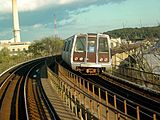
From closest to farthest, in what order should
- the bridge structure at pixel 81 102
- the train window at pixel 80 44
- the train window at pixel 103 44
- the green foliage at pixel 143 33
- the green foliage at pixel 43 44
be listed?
1. the bridge structure at pixel 81 102
2. the train window at pixel 103 44
3. the train window at pixel 80 44
4. the green foliage at pixel 143 33
5. the green foliage at pixel 43 44

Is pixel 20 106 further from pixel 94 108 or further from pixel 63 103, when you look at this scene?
pixel 94 108

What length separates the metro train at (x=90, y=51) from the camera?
29109 mm

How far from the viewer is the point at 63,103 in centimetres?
2056

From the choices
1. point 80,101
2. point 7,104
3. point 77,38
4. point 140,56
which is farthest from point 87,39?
point 80,101

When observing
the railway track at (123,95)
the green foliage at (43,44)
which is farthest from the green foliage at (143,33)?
the green foliage at (43,44)

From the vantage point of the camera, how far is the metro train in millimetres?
29109

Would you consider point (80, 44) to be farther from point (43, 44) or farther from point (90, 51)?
point (43, 44)

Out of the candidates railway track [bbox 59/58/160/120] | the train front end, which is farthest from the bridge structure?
the train front end

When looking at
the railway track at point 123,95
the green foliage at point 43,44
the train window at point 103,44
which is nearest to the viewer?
the railway track at point 123,95

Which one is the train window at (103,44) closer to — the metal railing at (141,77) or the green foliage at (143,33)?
the metal railing at (141,77)

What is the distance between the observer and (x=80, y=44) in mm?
29375

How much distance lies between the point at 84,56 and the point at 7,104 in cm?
687

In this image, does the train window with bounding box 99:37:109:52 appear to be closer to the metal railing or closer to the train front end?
the train front end

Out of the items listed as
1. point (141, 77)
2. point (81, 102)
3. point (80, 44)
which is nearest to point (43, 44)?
point (80, 44)
